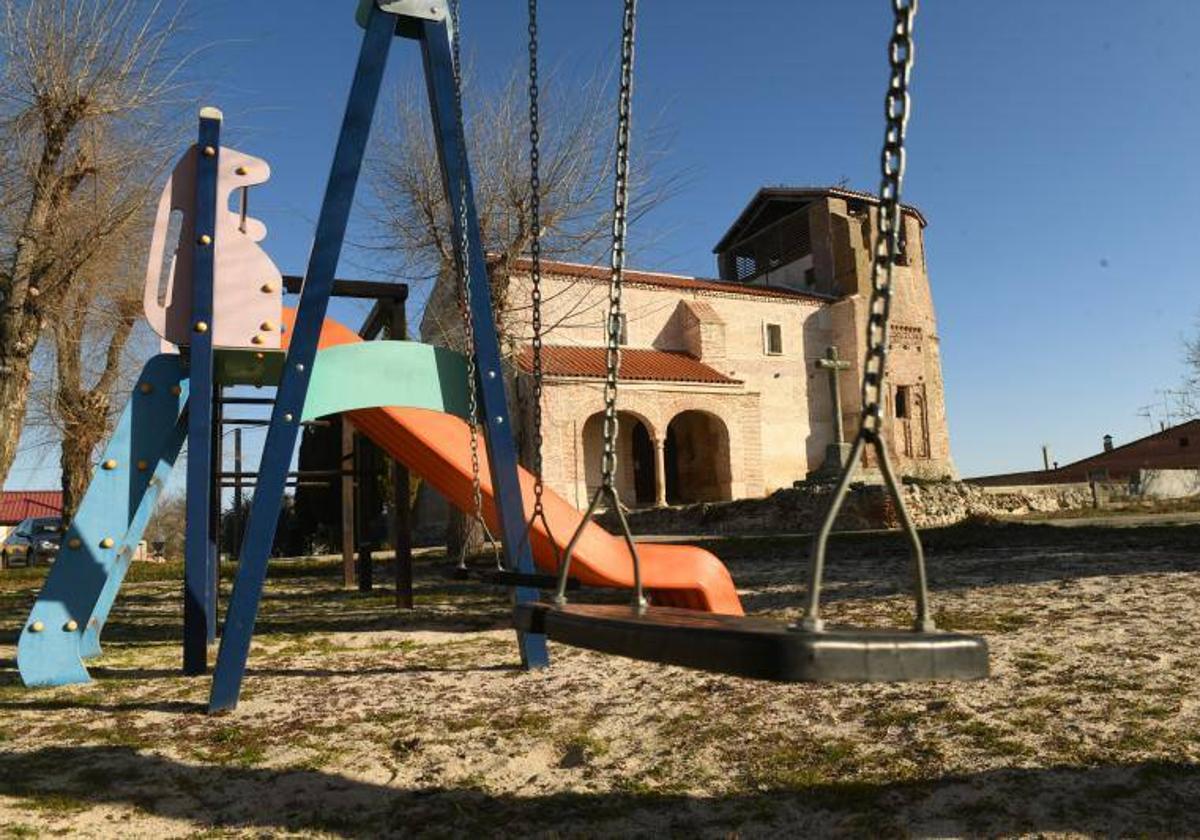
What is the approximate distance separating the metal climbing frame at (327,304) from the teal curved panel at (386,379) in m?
0.15

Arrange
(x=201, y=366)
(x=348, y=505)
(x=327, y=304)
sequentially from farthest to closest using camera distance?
1. (x=348, y=505)
2. (x=201, y=366)
3. (x=327, y=304)

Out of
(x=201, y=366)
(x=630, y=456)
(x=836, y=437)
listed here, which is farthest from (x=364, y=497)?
(x=630, y=456)

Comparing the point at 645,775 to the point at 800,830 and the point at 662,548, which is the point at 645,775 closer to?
the point at 800,830

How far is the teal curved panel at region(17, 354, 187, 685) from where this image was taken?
3.82 m

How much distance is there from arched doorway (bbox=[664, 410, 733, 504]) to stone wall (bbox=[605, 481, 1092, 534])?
3705 mm

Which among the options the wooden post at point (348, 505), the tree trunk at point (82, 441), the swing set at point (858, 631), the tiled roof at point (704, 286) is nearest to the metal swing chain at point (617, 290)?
the swing set at point (858, 631)

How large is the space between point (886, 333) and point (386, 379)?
276cm

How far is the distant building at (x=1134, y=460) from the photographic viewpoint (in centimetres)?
3488

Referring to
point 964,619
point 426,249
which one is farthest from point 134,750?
point 426,249

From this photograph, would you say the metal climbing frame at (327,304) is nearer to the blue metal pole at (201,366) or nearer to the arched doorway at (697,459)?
the blue metal pole at (201,366)

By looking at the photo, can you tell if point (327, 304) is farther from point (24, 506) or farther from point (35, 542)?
point (24, 506)

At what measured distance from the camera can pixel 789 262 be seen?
31.0m

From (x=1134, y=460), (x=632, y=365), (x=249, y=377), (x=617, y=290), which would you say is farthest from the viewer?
(x=1134, y=460)

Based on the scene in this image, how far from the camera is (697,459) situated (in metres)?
25.1
